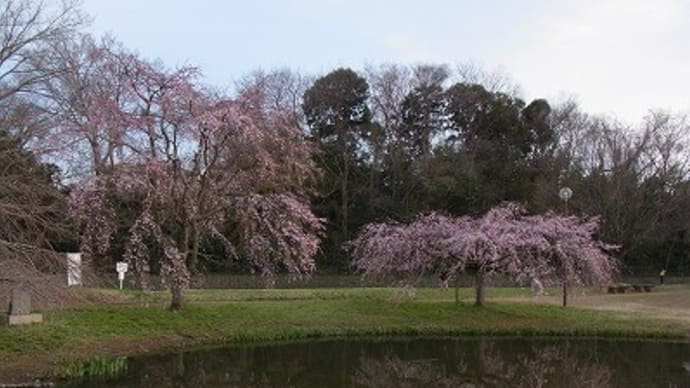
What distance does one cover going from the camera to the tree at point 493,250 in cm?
2414

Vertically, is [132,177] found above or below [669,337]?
above

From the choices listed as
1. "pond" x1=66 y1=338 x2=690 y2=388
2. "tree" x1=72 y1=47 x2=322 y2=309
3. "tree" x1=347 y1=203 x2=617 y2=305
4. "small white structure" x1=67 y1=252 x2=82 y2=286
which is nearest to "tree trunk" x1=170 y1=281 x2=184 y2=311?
A: "tree" x1=72 y1=47 x2=322 y2=309

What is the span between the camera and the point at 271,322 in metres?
22.3

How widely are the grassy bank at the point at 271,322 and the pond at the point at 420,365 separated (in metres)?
1.16

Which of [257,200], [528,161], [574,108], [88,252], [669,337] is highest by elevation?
[574,108]

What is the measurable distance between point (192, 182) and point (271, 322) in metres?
4.81

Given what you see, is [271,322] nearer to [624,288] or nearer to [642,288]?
[624,288]

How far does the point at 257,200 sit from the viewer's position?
2223 centimetres

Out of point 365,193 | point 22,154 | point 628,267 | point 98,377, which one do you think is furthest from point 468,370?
point 628,267

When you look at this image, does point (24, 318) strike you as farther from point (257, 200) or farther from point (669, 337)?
point (669, 337)

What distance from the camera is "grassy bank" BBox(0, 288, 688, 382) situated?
55.8 feet

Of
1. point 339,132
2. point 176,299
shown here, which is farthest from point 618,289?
point 176,299

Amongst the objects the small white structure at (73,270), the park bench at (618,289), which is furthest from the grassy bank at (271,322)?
the park bench at (618,289)

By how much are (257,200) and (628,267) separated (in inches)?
1458
